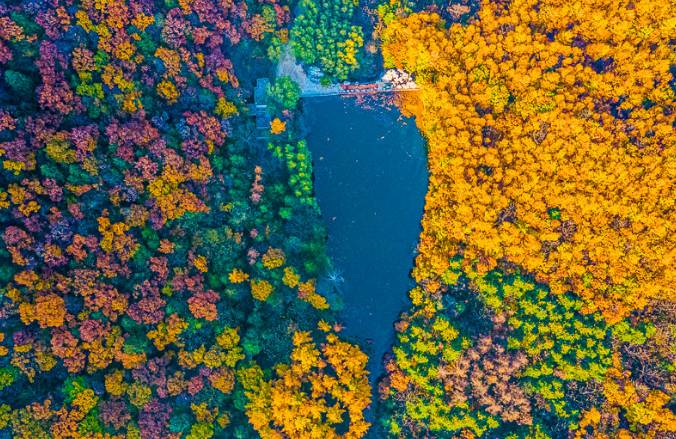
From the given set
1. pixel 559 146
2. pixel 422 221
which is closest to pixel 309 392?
pixel 422 221

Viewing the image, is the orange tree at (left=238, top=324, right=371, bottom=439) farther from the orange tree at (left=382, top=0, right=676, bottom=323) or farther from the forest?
the orange tree at (left=382, top=0, right=676, bottom=323)

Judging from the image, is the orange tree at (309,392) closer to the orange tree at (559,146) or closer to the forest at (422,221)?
the forest at (422,221)

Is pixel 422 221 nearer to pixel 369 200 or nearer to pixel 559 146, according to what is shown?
pixel 369 200

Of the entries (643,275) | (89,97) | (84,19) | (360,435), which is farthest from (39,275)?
(643,275)

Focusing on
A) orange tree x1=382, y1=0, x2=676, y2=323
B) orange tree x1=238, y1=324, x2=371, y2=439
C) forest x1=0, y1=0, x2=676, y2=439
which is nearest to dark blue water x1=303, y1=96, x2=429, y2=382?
forest x1=0, y1=0, x2=676, y2=439

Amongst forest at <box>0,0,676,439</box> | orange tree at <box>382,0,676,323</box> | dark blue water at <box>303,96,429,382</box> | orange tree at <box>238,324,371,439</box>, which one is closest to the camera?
forest at <box>0,0,676,439</box>

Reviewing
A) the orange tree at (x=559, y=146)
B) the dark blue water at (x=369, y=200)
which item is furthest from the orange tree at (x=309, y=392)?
the orange tree at (x=559, y=146)
